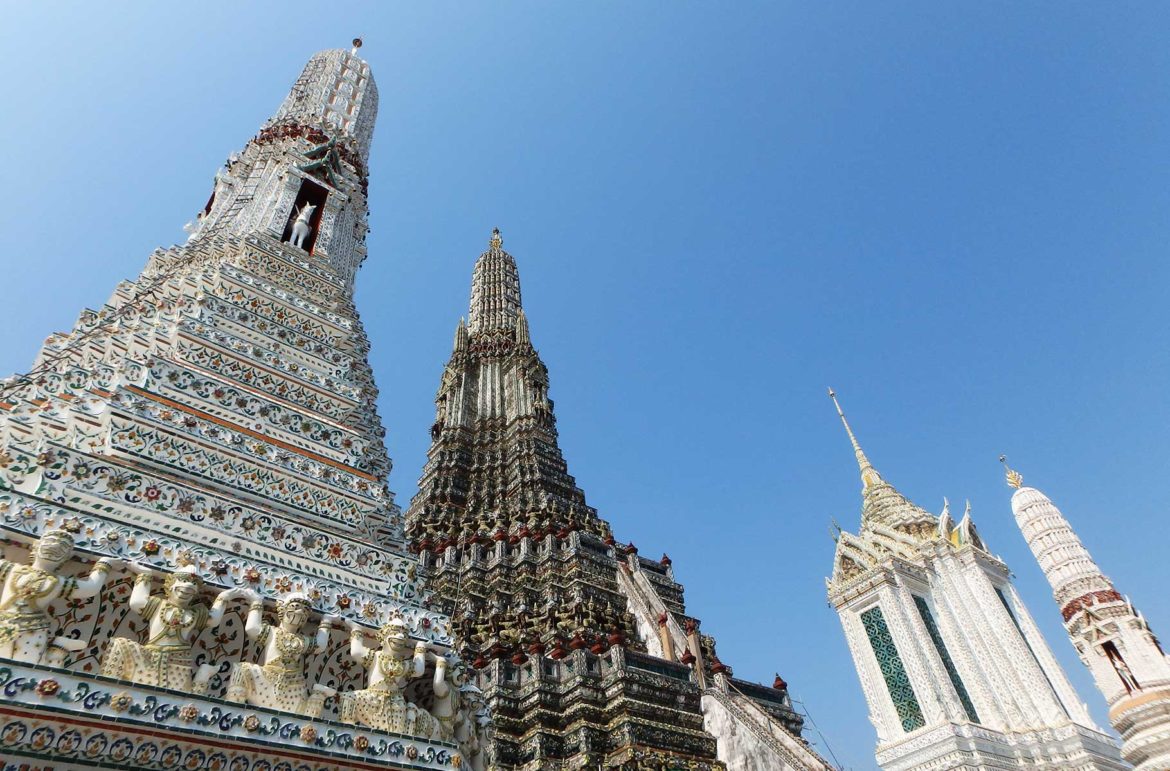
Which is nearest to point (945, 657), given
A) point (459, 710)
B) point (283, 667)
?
point (459, 710)

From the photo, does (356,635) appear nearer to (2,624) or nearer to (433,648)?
(433,648)

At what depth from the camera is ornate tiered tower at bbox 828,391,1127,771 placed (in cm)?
1401

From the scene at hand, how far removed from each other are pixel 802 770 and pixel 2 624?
11.7m

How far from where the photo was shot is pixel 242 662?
4.50 m

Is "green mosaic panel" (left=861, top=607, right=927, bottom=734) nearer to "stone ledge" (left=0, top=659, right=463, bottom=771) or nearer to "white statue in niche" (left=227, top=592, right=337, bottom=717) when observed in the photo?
"stone ledge" (left=0, top=659, right=463, bottom=771)

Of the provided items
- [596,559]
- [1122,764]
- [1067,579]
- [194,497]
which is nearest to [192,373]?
[194,497]

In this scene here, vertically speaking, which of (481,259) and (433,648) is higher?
(481,259)

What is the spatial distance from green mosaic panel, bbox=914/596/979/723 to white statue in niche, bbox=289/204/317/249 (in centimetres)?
1540

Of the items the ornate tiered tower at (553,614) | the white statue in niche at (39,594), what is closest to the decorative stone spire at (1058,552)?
the ornate tiered tower at (553,614)

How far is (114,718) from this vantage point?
3.68 m

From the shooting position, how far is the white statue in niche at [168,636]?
157 inches

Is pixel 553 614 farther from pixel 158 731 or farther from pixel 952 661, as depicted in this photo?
pixel 158 731

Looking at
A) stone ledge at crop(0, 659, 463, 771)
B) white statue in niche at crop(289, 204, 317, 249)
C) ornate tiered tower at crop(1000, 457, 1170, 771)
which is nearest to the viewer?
stone ledge at crop(0, 659, 463, 771)

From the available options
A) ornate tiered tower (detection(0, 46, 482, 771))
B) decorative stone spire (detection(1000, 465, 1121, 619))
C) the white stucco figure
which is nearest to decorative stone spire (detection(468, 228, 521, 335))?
decorative stone spire (detection(1000, 465, 1121, 619))
